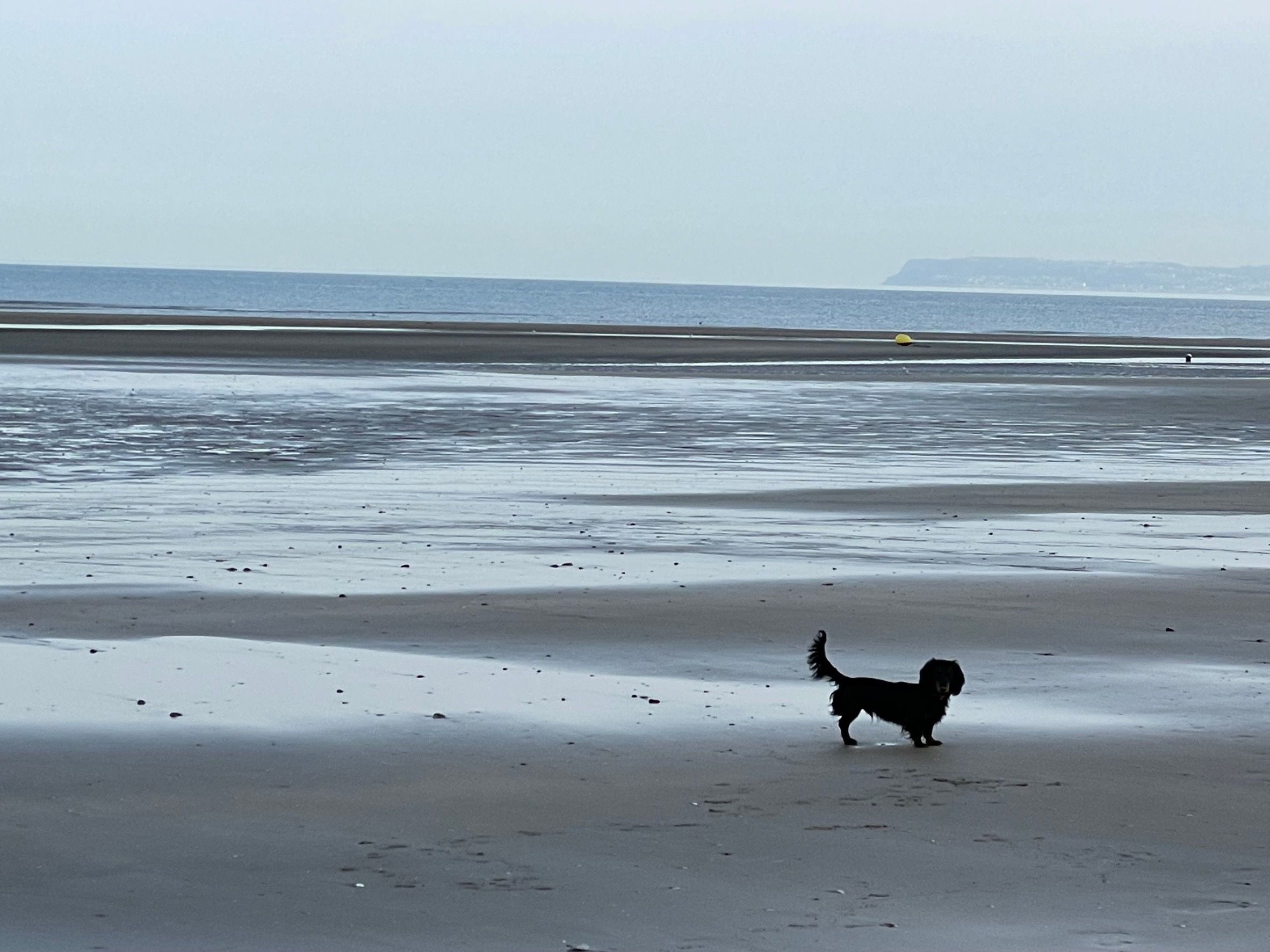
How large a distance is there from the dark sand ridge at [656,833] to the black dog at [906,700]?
0.12m

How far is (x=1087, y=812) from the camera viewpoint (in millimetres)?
6652

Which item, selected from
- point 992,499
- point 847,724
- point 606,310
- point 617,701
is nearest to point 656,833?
point 847,724

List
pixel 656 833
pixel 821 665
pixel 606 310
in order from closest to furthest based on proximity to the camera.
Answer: pixel 656 833 < pixel 821 665 < pixel 606 310

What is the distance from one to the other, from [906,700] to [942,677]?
0.18 m

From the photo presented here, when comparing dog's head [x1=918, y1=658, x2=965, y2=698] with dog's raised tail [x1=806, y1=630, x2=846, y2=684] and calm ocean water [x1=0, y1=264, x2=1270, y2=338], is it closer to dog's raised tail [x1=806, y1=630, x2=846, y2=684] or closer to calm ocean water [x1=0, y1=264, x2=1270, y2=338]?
dog's raised tail [x1=806, y1=630, x2=846, y2=684]

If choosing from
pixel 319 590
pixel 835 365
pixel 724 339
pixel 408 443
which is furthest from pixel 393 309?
pixel 319 590

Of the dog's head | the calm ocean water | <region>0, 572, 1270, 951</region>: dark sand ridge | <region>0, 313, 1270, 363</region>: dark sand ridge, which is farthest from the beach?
the calm ocean water

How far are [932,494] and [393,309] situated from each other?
104878mm

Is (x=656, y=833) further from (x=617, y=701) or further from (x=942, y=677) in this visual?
(x=617, y=701)

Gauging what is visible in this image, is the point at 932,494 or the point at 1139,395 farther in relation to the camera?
the point at 1139,395

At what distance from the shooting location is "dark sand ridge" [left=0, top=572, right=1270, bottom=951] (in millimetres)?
5301

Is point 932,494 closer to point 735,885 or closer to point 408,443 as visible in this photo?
point 408,443

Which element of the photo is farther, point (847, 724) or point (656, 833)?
point (847, 724)

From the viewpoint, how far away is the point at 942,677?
761cm
